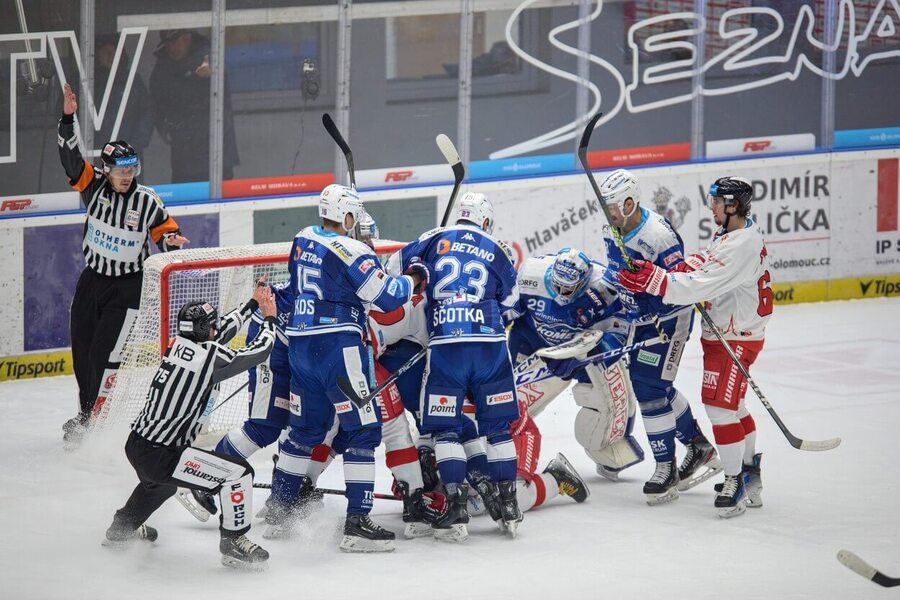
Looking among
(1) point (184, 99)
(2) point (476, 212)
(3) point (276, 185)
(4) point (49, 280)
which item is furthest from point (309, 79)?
(2) point (476, 212)

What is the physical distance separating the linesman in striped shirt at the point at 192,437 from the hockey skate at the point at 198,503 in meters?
0.34

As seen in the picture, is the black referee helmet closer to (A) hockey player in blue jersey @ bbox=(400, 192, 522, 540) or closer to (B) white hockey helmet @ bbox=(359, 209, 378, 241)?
(B) white hockey helmet @ bbox=(359, 209, 378, 241)

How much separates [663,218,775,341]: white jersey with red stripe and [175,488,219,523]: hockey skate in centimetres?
185

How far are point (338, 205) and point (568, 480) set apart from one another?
1.46 m

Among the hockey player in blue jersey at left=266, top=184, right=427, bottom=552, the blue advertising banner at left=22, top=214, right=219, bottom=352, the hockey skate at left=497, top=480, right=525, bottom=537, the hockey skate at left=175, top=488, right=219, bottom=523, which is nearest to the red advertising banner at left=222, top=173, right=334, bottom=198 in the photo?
the blue advertising banner at left=22, top=214, right=219, bottom=352

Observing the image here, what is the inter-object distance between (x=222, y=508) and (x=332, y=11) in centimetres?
407

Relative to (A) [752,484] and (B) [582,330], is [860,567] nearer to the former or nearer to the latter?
(A) [752,484]

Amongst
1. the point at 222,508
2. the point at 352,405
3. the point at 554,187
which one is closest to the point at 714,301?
the point at 352,405

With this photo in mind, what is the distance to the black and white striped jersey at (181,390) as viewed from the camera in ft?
15.5

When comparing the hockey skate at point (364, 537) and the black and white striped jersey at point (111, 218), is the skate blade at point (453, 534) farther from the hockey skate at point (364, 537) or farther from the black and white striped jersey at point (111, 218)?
the black and white striped jersey at point (111, 218)

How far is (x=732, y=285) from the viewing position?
546 cm

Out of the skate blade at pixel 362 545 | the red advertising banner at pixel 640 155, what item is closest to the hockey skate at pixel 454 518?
the skate blade at pixel 362 545

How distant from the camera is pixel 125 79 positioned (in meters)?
7.60

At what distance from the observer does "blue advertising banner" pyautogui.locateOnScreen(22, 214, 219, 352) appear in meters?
7.43
